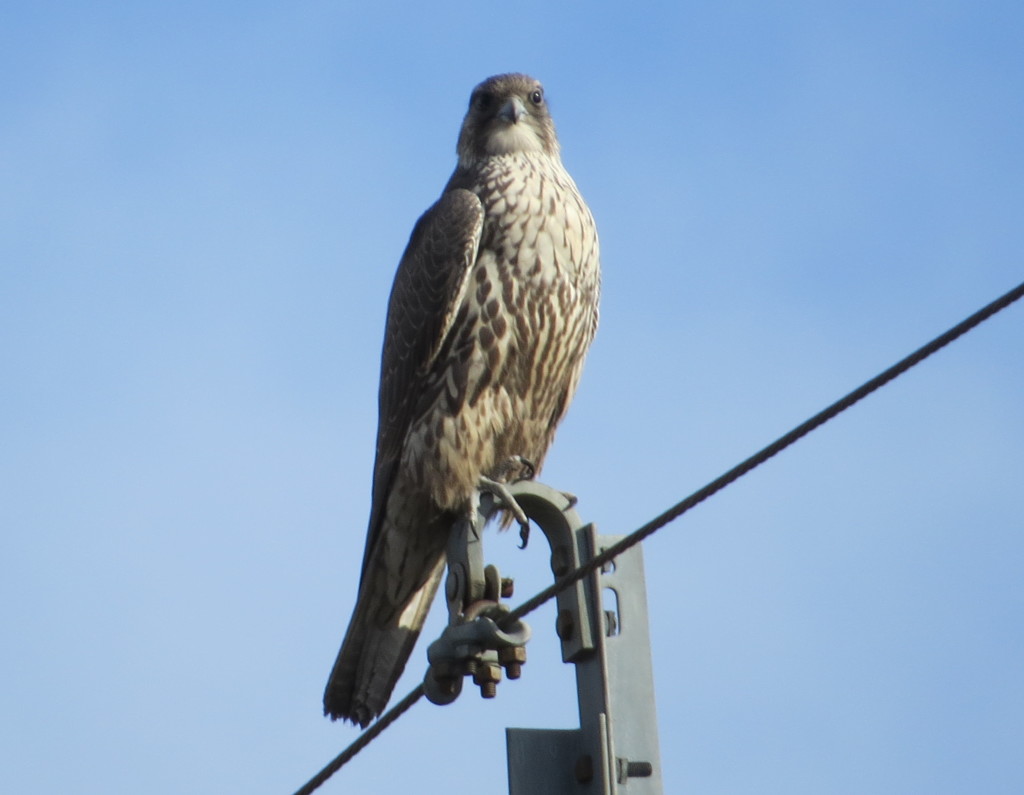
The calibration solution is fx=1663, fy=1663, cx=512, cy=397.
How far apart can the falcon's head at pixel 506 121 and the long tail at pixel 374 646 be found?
5.33 ft

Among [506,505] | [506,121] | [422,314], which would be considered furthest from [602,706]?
[506,121]

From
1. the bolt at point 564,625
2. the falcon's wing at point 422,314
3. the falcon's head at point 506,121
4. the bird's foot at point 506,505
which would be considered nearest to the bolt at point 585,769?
the bolt at point 564,625

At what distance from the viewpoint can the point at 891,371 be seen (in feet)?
9.03

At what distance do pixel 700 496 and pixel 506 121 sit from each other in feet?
11.4

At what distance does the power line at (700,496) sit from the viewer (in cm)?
267

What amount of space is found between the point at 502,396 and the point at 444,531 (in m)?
0.50

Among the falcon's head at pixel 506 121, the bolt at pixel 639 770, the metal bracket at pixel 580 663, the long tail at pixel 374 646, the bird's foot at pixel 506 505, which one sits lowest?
the bolt at pixel 639 770

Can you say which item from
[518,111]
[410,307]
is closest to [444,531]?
[410,307]

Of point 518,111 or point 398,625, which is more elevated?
point 518,111

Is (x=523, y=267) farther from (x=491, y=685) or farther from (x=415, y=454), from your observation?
(x=491, y=685)

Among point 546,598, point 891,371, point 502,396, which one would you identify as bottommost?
point 546,598

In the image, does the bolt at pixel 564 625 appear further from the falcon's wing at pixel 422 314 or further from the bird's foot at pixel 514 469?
the falcon's wing at pixel 422 314

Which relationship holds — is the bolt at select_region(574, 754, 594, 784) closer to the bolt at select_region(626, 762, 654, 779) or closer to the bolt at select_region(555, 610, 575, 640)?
the bolt at select_region(626, 762, 654, 779)

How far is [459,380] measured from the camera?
211 inches
